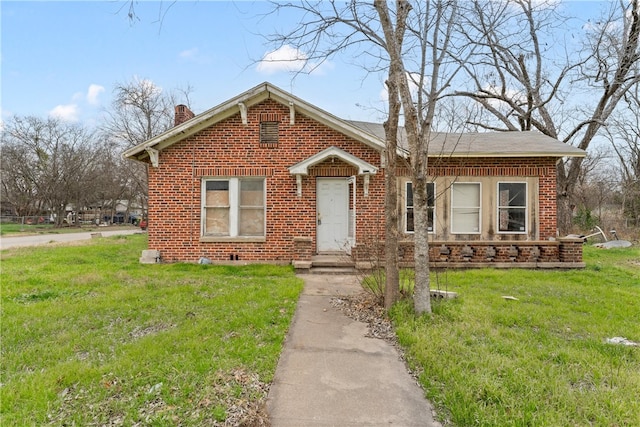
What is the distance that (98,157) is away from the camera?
131 feet

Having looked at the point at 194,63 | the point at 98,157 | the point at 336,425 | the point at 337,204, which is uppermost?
the point at 98,157

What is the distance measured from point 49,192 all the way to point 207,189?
1450 inches

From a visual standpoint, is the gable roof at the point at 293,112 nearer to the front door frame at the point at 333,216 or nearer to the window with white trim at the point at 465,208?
the window with white trim at the point at 465,208

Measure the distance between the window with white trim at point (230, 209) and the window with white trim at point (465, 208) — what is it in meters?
5.76

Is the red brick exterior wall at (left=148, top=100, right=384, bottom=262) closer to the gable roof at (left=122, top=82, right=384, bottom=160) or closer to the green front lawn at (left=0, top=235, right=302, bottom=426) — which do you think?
the gable roof at (left=122, top=82, right=384, bottom=160)

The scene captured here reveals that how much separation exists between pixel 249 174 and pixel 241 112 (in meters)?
1.74

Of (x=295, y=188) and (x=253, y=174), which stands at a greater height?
(x=253, y=174)

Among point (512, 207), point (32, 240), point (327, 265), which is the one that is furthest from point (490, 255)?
point (32, 240)

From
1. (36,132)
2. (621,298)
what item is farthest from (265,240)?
(36,132)

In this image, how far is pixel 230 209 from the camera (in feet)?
32.0

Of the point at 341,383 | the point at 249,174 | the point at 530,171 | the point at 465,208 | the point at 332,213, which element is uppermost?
the point at 530,171

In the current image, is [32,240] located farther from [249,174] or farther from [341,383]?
[341,383]

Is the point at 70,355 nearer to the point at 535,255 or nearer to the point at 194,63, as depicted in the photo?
the point at 194,63

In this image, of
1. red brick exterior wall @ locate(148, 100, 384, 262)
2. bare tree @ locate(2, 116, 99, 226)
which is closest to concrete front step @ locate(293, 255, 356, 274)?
red brick exterior wall @ locate(148, 100, 384, 262)
